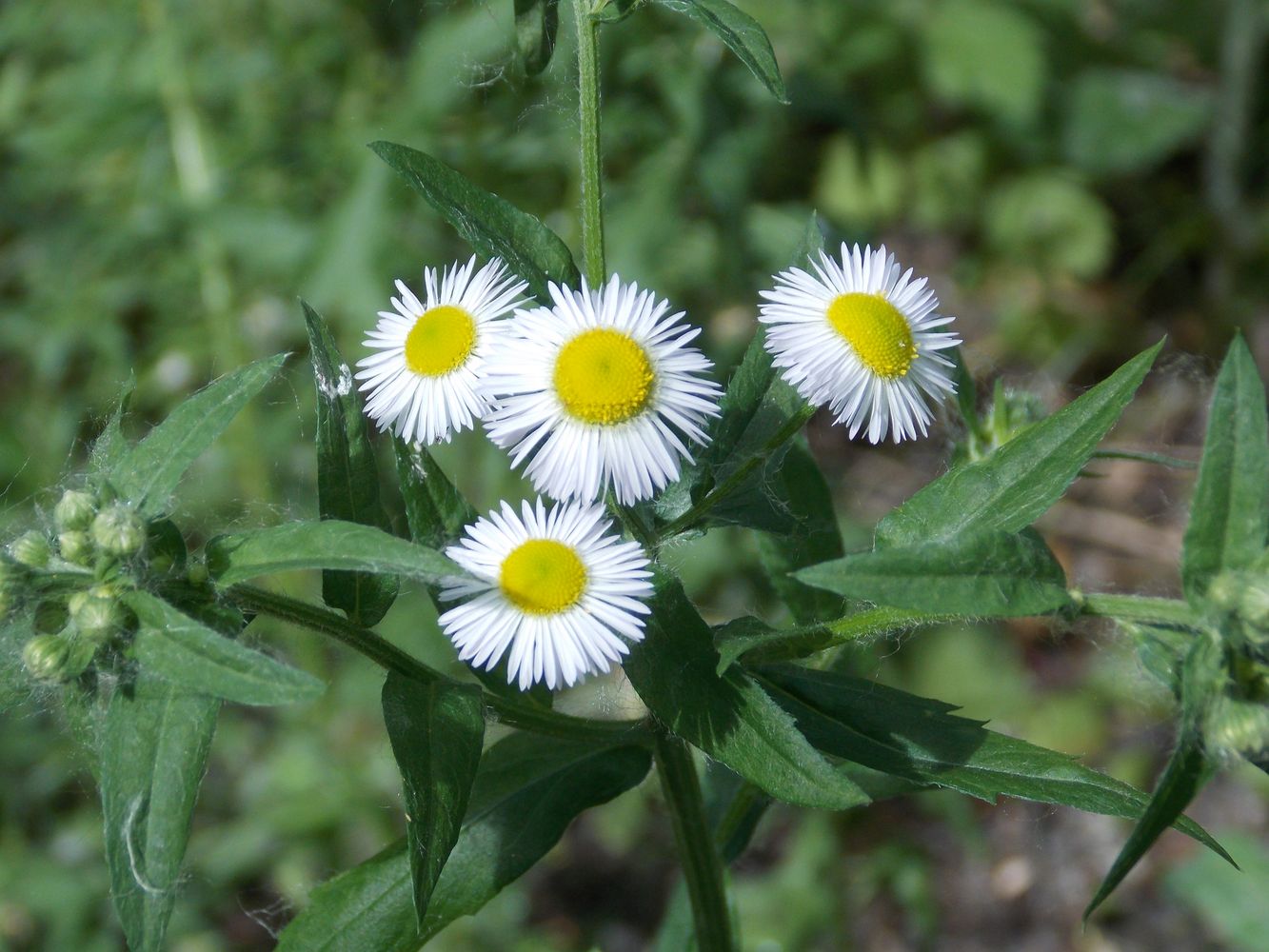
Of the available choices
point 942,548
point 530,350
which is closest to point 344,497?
point 530,350

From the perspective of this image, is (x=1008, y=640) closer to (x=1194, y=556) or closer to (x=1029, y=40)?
(x=1029, y=40)

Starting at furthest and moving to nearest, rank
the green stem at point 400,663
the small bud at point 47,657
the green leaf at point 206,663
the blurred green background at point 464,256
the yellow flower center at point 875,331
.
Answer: the blurred green background at point 464,256, the yellow flower center at point 875,331, the green stem at point 400,663, the small bud at point 47,657, the green leaf at point 206,663

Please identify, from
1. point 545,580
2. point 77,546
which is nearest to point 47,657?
point 77,546

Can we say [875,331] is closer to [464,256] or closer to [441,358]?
[441,358]

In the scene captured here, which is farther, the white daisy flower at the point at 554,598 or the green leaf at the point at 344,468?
the green leaf at the point at 344,468

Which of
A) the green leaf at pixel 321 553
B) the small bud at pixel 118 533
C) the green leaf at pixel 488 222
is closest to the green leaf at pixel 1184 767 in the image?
the green leaf at pixel 321 553

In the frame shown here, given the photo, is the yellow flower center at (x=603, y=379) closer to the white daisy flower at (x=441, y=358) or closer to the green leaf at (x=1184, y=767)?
the white daisy flower at (x=441, y=358)

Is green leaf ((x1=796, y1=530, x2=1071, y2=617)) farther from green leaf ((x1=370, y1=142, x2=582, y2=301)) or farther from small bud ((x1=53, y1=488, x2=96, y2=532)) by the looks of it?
small bud ((x1=53, y1=488, x2=96, y2=532))
